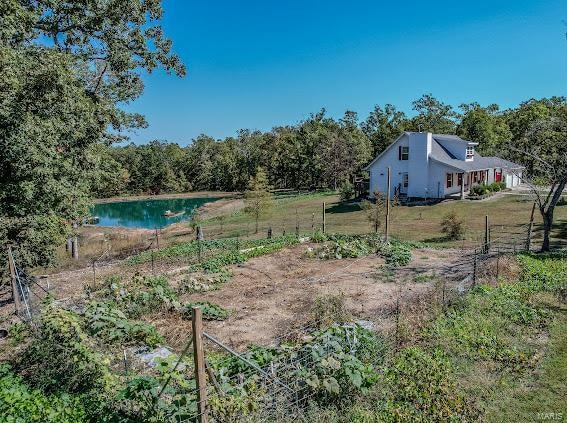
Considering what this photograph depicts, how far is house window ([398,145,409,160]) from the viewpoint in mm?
37000

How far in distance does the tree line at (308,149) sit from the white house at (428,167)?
342 centimetres

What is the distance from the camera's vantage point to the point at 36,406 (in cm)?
547

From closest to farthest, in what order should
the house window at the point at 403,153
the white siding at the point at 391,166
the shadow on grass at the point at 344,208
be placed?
the shadow on grass at the point at 344,208
the house window at the point at 403,153
the white siding at the point at 391,166

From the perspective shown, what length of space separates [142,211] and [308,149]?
25696mm

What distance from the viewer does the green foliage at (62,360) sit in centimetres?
618

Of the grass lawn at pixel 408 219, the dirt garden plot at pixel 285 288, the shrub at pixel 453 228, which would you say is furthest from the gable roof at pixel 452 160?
the dirt garden plot at pixel 285 288

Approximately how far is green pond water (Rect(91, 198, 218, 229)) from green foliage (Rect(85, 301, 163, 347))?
39101 mm

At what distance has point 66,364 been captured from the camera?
650cm

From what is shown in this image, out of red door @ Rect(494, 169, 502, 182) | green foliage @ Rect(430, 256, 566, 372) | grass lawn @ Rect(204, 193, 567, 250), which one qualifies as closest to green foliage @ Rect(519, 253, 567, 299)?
green foliage @ Rect(430, 256, 566, 372)

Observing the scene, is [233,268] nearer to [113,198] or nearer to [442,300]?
[442,300]

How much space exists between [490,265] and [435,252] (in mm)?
4946

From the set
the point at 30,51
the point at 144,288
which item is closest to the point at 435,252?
the point at 144,288

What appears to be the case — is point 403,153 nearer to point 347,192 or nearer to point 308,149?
Result: point 347,192

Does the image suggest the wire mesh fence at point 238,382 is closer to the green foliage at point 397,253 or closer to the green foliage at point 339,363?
the green foliage at point 339,363
